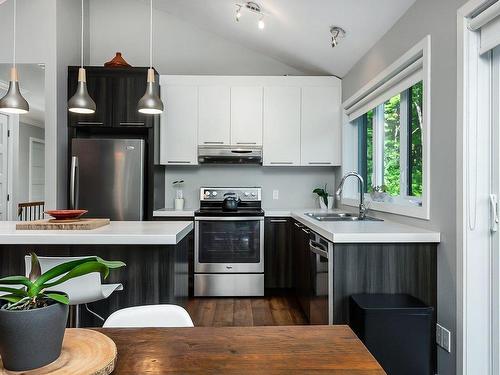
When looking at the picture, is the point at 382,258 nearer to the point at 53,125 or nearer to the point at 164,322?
the point at 164,322

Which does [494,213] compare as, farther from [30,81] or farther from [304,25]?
[30,81]

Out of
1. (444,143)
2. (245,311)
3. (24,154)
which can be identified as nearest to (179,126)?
(245,311)

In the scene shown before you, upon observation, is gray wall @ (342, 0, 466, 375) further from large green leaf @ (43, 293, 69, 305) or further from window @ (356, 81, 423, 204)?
large green leaf @ (43, 293, 69, 305)

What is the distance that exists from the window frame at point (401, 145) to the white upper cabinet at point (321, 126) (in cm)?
15

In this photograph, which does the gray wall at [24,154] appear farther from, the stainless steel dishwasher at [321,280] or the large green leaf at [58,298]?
the large green leaf at [58,298]

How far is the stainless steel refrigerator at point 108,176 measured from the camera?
3.80 meters

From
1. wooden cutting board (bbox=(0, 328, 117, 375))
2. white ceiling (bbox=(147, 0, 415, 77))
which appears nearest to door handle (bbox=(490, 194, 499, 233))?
white ceiling (bbox=(147, 0, 415, 77))

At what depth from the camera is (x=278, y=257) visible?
13.1 feet

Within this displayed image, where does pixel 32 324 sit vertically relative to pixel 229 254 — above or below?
above

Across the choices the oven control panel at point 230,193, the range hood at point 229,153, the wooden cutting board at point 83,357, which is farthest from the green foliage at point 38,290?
the oven control panel at point 230,193

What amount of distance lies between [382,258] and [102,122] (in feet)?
10.4

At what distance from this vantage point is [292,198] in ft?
15.1

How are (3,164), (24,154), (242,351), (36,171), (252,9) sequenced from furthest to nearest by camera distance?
(36,171), (24,154), (3,164), (252,9), (242,351)

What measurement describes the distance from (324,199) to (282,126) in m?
1.00
